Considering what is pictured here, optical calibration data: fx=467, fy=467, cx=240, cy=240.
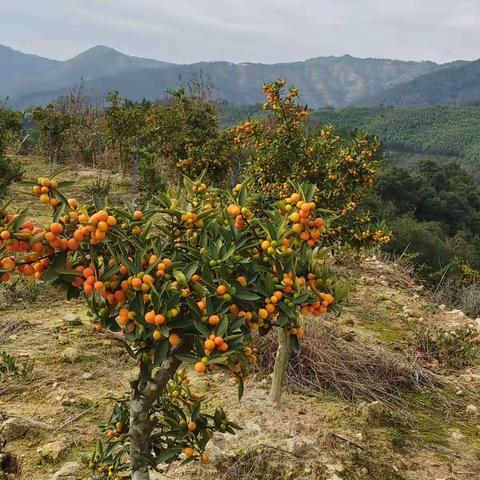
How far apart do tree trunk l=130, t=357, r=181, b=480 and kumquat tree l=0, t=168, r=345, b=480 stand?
0.05 feet

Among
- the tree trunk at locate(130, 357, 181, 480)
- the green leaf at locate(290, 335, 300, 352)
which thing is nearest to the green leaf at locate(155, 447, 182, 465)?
the tree trunk at locate(130, 357, 181, 480)

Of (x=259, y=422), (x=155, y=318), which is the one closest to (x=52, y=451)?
(x=259, y=422)

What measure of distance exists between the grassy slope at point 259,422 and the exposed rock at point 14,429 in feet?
0.18

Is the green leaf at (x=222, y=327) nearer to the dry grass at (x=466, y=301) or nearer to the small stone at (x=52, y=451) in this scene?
the small stone at (x=52, y=451)

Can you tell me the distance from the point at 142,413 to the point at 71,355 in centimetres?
272

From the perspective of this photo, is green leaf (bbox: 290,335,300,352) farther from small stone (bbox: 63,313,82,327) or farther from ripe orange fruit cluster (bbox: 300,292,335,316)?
small stone (bbox: 63,313,82,327)

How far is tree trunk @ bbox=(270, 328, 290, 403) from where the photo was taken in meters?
4.11

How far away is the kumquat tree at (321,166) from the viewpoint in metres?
5.83

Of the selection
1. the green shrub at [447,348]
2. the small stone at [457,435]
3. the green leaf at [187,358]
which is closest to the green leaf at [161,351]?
the green leaf at [187,358]

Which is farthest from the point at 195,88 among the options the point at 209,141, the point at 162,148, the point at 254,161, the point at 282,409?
the point at 282,409

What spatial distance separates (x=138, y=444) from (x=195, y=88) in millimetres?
34536

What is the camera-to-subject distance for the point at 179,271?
6.37 ft

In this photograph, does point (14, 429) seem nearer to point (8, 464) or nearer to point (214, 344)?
point (8, 464)

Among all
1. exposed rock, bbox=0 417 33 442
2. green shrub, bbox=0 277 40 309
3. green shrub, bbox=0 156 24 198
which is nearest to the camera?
exposed rock, bbox=0 417 33 442
